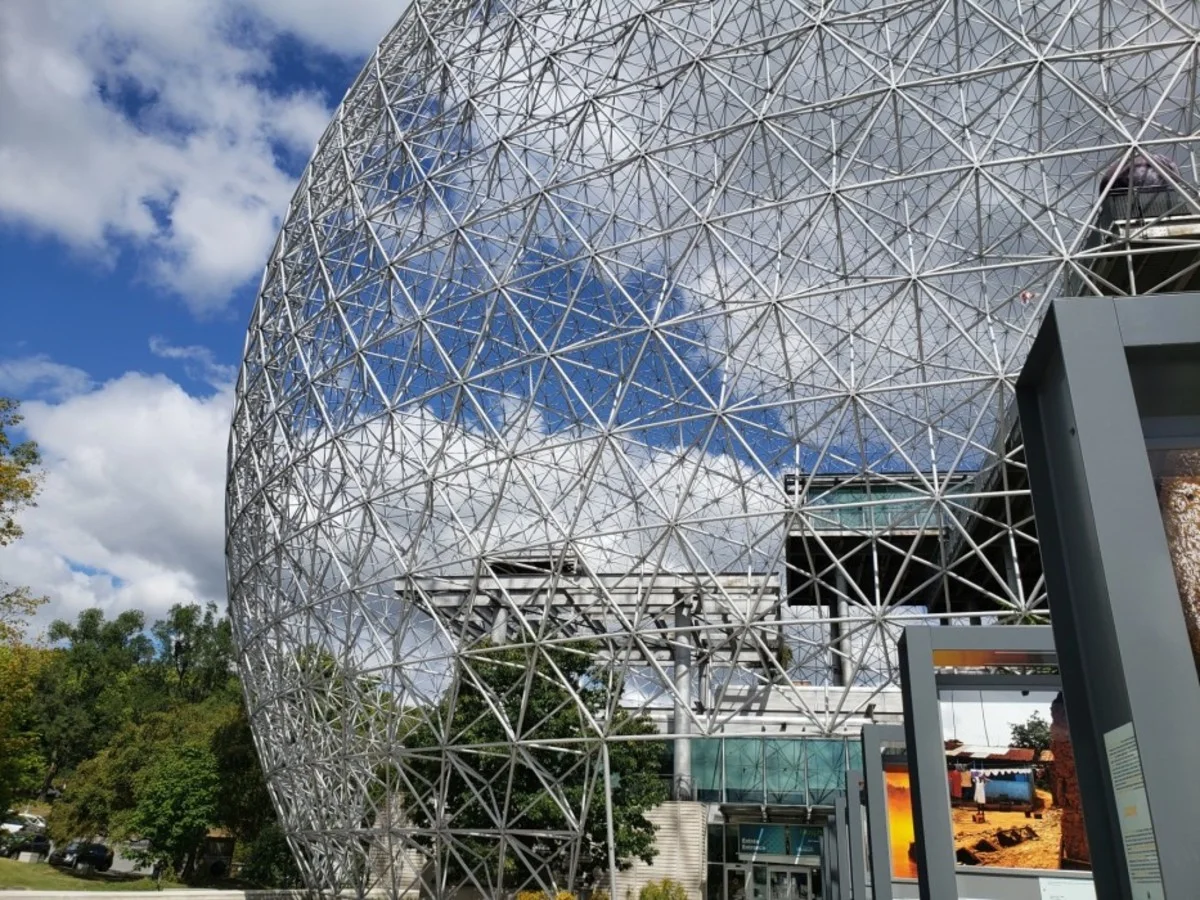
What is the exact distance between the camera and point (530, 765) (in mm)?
13453

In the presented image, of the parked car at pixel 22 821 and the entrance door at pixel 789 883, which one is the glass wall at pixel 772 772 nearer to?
the entrance door at pixel 789 883

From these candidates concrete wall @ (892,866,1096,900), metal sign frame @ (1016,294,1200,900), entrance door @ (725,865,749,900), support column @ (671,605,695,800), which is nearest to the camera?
metal sign frame @ (1016,294,1200,900)

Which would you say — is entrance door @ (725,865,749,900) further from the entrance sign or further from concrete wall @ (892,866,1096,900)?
concrete wall @ (892,866,1096,900)

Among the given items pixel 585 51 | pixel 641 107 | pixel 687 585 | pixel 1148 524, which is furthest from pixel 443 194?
pixel 1148 524

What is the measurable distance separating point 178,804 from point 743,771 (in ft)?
58.9

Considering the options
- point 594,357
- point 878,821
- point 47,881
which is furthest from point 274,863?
point 878,821

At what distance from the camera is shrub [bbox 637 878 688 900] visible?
1997 cm

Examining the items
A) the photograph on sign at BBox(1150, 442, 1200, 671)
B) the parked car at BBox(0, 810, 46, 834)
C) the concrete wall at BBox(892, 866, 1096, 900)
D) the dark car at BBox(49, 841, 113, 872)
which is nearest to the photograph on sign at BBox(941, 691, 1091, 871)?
the concrete wall at BBox(892, 866, 1096, 900)

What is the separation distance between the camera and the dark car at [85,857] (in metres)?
34.9

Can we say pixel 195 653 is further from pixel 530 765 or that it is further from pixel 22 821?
pixel 530 765

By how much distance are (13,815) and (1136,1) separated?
52666 mm

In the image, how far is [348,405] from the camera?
17016 millimetres

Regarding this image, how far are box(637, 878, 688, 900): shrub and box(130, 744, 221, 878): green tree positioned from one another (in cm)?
1619

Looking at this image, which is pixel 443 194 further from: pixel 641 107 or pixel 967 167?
pixel 967 167
